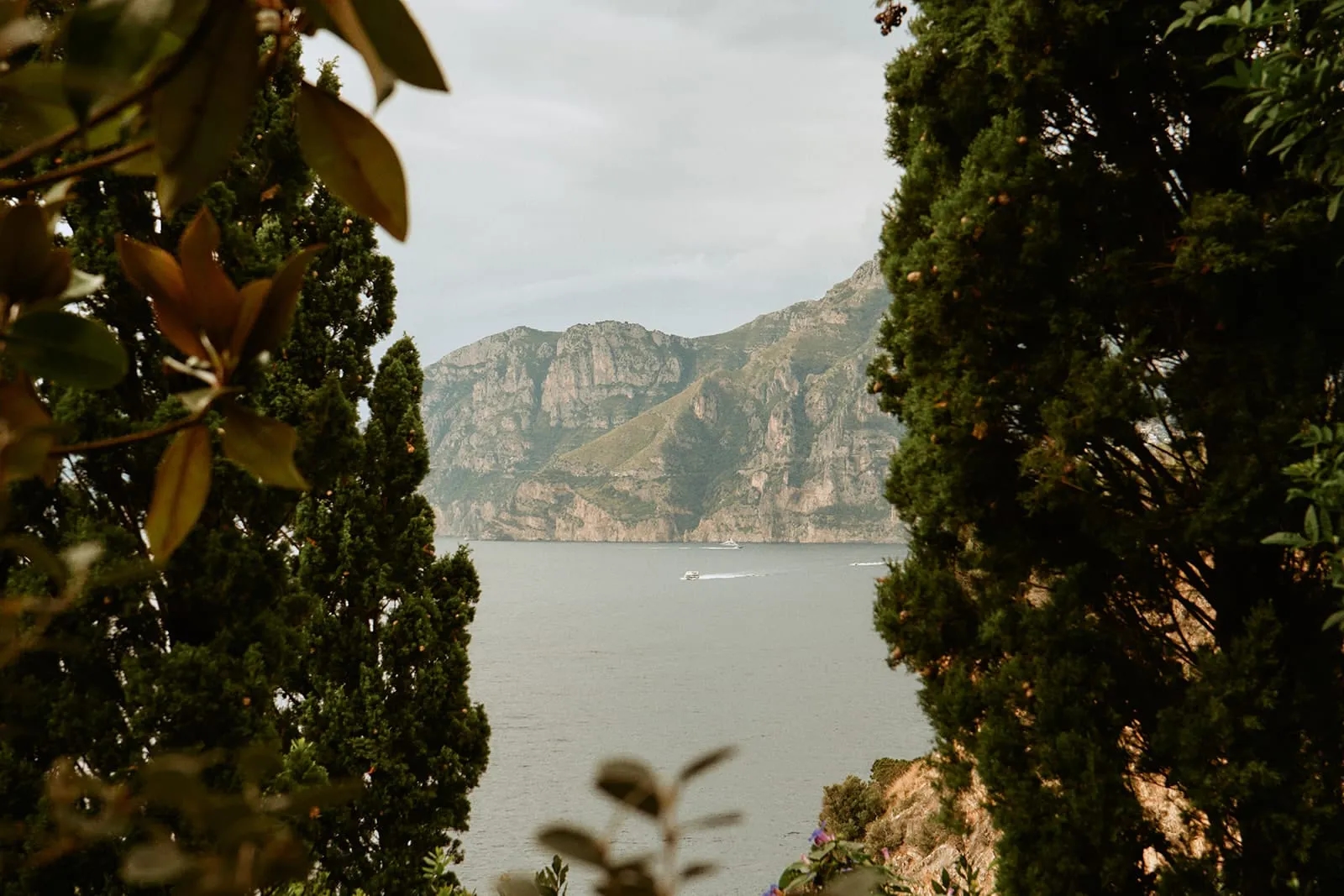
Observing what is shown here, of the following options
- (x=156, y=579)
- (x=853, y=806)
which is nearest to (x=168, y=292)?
(x=156, y=579)

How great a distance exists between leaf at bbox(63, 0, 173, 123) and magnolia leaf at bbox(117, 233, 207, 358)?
0.45 feet

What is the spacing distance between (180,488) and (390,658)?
903 centimetres

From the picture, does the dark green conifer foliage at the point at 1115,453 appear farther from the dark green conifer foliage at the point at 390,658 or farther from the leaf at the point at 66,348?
the leaf at the point at 66,348

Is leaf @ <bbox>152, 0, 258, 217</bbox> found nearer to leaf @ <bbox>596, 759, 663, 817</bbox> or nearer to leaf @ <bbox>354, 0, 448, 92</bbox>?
leaf @ <bbox>354, 0, 448, 92</bbox>

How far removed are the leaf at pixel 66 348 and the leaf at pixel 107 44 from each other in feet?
0.51

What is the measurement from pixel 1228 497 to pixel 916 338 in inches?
66.0

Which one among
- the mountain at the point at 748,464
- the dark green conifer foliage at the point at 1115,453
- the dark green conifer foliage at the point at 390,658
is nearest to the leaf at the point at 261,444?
the dark green conifer foliage at the point at 1115,453

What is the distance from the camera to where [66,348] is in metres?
0.46

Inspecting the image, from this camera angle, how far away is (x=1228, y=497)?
4.66 meters

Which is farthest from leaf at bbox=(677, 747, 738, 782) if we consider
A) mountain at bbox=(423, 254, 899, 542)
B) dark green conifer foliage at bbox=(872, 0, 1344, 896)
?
mountain at bbox=(423, 254, 899, 542)

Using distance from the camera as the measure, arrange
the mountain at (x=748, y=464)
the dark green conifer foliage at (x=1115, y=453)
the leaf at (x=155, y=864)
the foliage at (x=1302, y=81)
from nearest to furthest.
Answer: the leaf at (x=155, y=864) < the foliage at (x=1302, y=81) < the dark green conifer foliage at (x=1115, y=453) < the mountain at (x=748, y=464)

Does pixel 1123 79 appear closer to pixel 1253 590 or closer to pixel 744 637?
pixel 1253 590

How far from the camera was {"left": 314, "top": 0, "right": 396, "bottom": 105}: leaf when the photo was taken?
0.37 m

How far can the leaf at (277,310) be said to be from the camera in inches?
17.8
